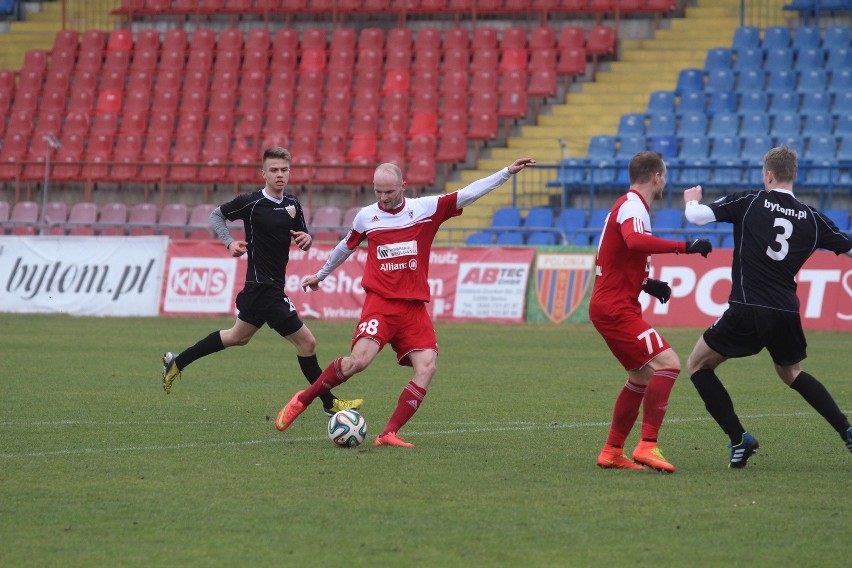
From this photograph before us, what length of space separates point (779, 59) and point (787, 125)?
2361 mm

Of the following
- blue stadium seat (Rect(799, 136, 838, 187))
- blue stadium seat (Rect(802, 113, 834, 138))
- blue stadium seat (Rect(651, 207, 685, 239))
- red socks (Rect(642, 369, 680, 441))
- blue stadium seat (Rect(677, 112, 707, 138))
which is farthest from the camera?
blue stadium seat (Rect(677, 112, 707, 138))

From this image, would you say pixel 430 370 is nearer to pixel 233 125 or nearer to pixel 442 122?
pixel 442 122

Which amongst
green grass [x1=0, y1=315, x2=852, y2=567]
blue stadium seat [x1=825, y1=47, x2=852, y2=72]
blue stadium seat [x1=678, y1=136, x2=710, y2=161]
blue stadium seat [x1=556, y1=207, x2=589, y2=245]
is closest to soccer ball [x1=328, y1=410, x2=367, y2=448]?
green grass [x1=0, y1=315, x2=852, y2=567]

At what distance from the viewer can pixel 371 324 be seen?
30.1ft

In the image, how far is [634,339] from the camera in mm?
8164

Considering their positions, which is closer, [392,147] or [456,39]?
[392,147]

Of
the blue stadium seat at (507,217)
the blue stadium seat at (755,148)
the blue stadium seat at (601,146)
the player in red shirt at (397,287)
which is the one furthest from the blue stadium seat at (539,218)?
the player in red shirt at (397,287)

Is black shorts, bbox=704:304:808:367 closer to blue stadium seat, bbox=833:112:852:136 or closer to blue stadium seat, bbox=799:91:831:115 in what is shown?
blue stadium seat, bbox=833:112:852:136

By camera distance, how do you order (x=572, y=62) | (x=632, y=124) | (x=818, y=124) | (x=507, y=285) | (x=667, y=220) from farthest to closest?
(x=572, y=62) → (x=632, y=124) → (x=818, y=124) → (x=667, y=220) → (x=507, y=285)

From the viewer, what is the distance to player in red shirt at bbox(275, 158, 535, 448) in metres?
9.12

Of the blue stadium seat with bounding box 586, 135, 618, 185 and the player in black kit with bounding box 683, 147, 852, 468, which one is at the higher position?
the blue stadium seat with bounding box 586, 135, 618, 185

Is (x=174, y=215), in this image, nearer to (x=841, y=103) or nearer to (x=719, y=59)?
(x=719, y=59)

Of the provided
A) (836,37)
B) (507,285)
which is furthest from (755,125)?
(507,285)

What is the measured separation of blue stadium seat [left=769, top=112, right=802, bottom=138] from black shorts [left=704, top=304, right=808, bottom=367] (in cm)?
1853
